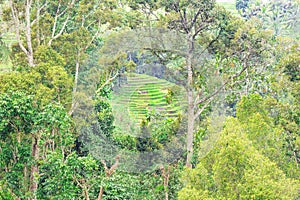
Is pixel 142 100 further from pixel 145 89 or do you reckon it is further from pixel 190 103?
pixel 190 103

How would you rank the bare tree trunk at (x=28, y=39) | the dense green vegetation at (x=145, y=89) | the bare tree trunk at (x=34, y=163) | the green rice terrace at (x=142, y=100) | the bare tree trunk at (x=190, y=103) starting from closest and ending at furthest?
1. the bare tree trunk at (x=34, y=163)
2. the dense green vegetation at (x=145, y=89)
3. the green rice terrace at (x=142, y=100)
4. the bare tree trunk at (x=28, y=39)
5. the bare tree trunk at (x=190, y=103)

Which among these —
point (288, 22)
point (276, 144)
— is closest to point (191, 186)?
point (276, 144)

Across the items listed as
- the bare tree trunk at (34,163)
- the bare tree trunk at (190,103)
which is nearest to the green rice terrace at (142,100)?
the bare tree trunk at (190,103)

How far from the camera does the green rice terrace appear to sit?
7.89 meters

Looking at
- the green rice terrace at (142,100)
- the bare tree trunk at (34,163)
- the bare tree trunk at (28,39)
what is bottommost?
the bare tree trunk at (34,163)

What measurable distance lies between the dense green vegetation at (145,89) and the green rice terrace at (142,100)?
0.02m

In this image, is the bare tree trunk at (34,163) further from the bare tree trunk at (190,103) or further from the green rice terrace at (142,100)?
the bare tree trunk at (190,103)

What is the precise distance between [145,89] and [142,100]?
0.24 metres

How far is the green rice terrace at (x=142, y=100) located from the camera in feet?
25.9

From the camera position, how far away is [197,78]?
29.8 ft

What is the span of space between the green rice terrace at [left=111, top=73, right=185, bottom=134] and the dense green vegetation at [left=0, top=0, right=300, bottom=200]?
2 centimetres

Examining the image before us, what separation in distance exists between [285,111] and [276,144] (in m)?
0.86

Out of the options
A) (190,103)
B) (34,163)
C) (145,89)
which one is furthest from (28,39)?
(190,103)

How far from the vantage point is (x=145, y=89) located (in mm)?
7832
